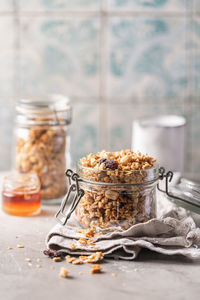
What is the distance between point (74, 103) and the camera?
2021mm

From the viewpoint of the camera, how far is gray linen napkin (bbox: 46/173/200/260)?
972mm

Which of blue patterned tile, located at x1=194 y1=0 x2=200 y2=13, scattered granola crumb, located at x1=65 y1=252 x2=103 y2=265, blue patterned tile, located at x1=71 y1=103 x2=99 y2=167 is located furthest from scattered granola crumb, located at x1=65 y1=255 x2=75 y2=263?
blue patterned tile, located at x1=194 y1=0 x2=200 y2=13

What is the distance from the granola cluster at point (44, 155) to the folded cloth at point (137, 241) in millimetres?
300

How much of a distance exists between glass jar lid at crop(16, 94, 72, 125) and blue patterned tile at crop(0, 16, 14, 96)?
707 mm

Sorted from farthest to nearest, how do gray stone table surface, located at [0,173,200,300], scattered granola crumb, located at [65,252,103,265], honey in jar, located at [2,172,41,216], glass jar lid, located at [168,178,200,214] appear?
honey in jar, located at [2,172,41,216] < glass jar lid, located at [168,178,200,214] < scattered granola crumb, located at [65,252,103,265] < gray stone table surface, located at [0,173,200,300]

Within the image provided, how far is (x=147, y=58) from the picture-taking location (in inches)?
77.7

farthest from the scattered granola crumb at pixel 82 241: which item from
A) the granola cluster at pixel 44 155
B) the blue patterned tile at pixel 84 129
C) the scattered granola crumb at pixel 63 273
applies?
the blue patterned tile at pixel 84 129

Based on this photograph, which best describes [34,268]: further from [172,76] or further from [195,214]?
[172,76]

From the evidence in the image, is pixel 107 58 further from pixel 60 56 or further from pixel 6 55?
pixel 6 55

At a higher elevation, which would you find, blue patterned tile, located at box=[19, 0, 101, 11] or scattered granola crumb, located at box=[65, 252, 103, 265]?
blue patterned tile, located at box=[19, 0, 101, 11]

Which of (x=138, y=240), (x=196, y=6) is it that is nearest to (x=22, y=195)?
(x=138, y=240)

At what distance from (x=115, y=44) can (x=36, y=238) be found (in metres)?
1.10

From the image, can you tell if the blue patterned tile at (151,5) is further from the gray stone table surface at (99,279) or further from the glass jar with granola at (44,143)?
the gray stone table surface at (99,279)

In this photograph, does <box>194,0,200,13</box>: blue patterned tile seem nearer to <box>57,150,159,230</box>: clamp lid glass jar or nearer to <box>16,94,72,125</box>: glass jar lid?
<box>16,94,72,125</box>: glass jar lid
